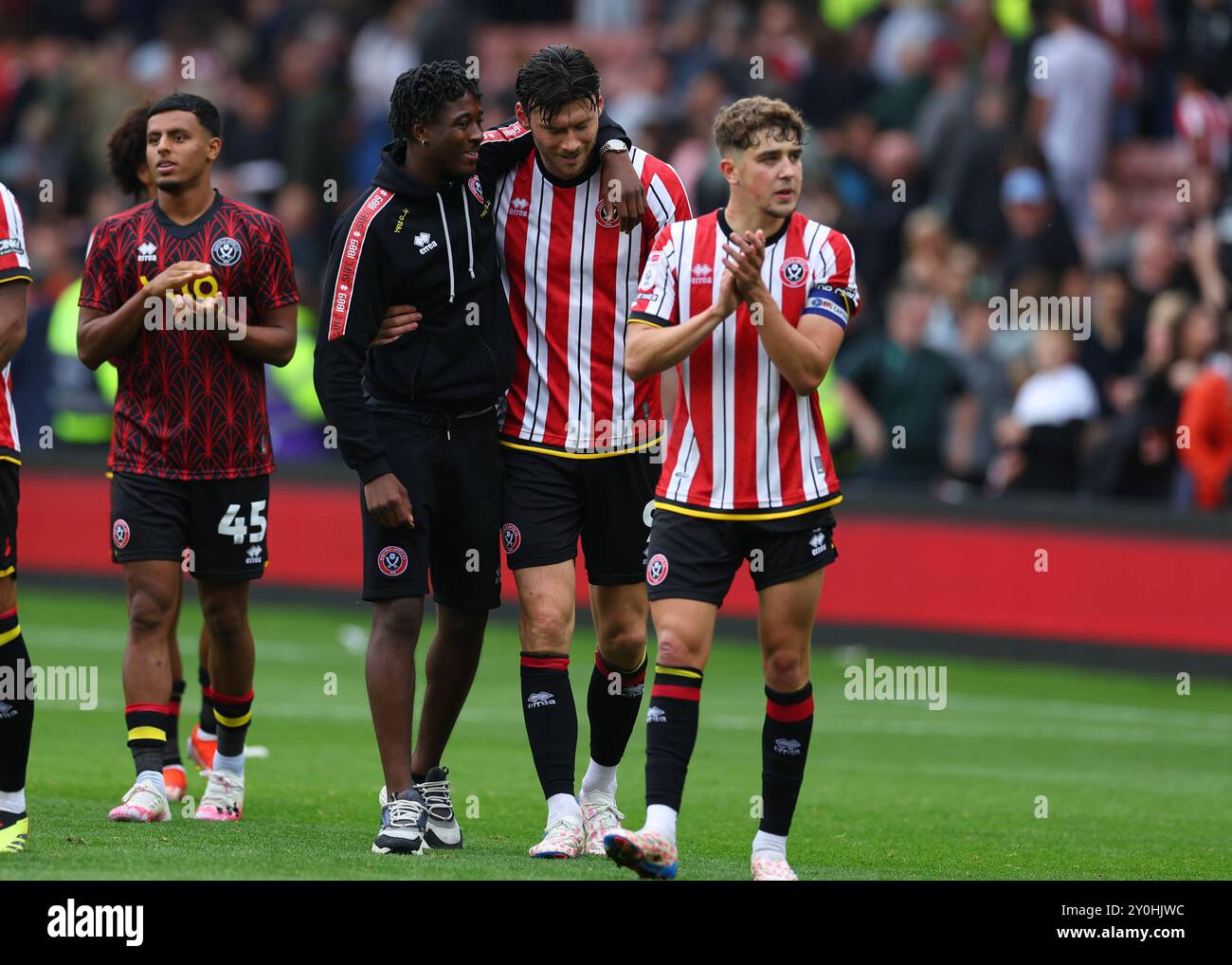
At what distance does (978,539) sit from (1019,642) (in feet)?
2.56

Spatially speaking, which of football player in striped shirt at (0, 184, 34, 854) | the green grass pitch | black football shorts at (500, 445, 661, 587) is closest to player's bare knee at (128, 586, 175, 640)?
the green grass pitch

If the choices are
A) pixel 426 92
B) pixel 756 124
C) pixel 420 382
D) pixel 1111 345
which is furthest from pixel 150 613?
pixel 1111 345

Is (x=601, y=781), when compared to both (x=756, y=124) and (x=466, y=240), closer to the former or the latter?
(x=466, y=240)

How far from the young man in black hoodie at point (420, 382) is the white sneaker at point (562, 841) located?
16.2 inches

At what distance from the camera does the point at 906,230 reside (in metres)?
17.9

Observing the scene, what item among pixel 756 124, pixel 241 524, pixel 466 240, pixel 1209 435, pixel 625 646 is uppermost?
pixel 756 124

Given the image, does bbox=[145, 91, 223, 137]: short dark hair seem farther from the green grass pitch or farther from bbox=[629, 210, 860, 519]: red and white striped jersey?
the green grass pitch

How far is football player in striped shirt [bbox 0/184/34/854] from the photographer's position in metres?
7.30

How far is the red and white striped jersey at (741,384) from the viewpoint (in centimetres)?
731

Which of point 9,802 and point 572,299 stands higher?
point 572,299

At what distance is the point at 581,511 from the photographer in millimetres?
8133

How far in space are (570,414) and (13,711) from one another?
7.29 ft
